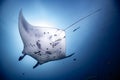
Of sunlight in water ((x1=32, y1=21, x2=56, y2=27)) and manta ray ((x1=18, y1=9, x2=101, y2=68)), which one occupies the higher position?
sunlight in water ((x1=32, y1=21, x2=56, y2=27))

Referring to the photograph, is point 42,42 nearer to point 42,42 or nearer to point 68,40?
point 42,42

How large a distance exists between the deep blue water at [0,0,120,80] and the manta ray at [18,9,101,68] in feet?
0.16

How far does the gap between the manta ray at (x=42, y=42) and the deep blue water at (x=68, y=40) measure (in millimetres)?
48

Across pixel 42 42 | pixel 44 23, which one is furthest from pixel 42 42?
pixel 44 23

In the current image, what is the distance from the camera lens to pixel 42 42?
7.14 ft

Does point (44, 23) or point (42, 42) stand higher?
point (44, 23)

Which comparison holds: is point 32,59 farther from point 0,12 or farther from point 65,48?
point 0,12

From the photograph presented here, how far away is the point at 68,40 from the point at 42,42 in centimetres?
31

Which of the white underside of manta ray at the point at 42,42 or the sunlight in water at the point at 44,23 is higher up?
the sunlight in water at the point at 44,23

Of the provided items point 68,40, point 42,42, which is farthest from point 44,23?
point 68,40

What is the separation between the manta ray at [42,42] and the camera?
7.02 feet

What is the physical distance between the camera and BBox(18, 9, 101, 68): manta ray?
2139mm

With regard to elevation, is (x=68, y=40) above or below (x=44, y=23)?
below

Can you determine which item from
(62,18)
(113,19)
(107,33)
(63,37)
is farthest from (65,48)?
(113,19)
